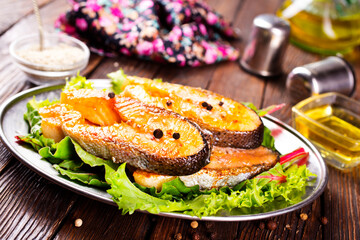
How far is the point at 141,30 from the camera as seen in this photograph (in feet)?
12.2

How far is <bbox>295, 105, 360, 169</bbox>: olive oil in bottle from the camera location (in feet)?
8.80

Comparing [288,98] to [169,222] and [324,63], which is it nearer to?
[324,63]

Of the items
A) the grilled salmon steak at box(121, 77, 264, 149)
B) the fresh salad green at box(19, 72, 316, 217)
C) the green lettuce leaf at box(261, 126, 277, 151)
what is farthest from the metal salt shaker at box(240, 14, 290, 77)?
the fresh salad green at box(19, 72, 316, 217)

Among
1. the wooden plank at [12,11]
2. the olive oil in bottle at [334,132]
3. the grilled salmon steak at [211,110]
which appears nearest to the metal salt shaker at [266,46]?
the olive oil in bottle at [334,132]

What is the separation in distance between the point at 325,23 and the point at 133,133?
318 centimetres

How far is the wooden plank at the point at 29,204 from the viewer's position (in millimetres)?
1786

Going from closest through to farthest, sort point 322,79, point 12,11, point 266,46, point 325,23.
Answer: point 322,79 < point 266,46 < point 12,11 < point 325,23

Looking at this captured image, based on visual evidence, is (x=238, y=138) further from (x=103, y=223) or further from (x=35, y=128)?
(x=35, y=128)

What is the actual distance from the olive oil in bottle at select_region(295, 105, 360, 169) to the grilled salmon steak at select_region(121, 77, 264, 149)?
69cm

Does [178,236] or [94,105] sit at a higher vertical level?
[94,105]

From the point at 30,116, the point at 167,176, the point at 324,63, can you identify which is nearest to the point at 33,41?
the point at 30,116

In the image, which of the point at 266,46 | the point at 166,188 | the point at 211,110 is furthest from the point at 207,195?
the point at 266,46

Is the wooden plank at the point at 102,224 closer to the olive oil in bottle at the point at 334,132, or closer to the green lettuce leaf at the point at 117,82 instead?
the green lettuce leaf at the point at 117,82

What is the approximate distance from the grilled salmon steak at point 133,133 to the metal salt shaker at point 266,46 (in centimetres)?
208
